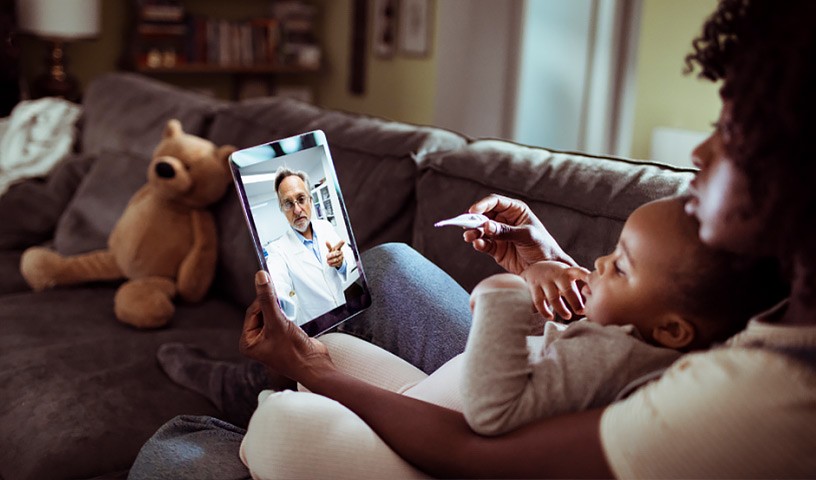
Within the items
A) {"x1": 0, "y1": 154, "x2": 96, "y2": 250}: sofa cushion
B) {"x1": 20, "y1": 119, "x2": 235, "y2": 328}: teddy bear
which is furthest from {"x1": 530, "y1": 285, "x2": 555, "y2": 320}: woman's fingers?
{"x1": 0, "y1": 154, "x2": 96, "y2": 250}: sofa cushion

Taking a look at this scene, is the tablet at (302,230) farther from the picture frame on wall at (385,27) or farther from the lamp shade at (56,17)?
the picture frame on wall at (385,27)

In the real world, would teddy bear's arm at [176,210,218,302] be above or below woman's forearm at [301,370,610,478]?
below

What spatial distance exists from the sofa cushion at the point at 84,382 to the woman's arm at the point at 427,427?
0.46 m

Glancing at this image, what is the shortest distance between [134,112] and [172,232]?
2.73ft

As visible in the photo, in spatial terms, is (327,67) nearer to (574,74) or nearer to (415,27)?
(415,27)

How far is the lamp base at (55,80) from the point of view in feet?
13.1

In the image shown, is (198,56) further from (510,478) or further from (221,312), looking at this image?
(510,478)

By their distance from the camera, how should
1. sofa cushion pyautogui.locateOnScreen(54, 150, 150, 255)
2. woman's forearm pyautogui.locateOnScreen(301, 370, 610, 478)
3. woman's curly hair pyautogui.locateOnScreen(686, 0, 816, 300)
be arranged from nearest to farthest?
woman's curly hair pyautogui.locateOnScreen(686, 0, 816, 300)
woman's forearm pyautogui.locateOnScreen(301, 370, 610, 478)
sofa cushion pyautogui.locateOnScreen(54, 150, 150, 255)

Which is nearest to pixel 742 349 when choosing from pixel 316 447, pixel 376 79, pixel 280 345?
pixel 316 447

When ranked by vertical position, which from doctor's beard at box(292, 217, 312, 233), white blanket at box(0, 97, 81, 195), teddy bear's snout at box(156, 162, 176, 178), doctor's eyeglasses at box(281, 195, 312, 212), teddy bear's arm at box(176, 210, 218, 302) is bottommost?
teddy bear's arm at box(176, 210, 218, 302)

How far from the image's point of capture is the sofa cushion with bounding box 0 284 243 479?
1412 mm

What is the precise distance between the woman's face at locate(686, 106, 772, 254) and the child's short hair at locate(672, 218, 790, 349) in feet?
0.28

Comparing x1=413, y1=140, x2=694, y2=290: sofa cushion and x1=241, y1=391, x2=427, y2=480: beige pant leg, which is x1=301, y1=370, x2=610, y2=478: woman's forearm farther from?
x1=413, y1=140, x2=694, y2=290: sofa cushion

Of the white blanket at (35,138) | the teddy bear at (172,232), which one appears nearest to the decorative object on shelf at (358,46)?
the white blanket at (35,138)
